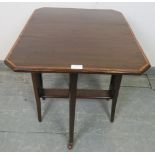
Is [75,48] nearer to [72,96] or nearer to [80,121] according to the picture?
[72,96]

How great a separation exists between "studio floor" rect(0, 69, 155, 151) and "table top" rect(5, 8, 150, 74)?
740 millimetres

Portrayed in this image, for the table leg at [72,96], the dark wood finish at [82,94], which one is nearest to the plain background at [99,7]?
the dark wood finish at [82,94]

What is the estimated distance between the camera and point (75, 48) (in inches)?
42.6

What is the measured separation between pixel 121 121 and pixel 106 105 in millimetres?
204

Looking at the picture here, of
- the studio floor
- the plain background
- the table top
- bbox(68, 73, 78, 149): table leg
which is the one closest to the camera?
the table top

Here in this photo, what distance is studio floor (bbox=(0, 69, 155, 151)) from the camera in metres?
1.50

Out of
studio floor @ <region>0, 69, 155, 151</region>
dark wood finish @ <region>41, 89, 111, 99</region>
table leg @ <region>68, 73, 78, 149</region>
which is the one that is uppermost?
table leg @ <region>68, 73, 78, 149</region>

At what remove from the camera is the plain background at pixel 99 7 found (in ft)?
5.70

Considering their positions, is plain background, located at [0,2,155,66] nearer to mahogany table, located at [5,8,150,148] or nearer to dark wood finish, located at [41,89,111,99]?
mahogany table, located at [5,8,150,148]

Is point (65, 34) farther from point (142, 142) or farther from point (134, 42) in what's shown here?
point (142, 142)

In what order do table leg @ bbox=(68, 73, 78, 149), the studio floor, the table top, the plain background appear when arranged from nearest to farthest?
the table top < table leg @ bbox=(68, 73, 78, 149) < the studio floor < the plain background

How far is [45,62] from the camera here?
0.96m

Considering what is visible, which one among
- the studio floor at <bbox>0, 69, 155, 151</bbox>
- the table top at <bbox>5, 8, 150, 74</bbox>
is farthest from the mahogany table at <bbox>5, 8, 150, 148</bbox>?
the studio floor at <bbox>0, 69, 155, 151</bbox>

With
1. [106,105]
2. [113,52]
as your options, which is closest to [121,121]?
[106,105]
